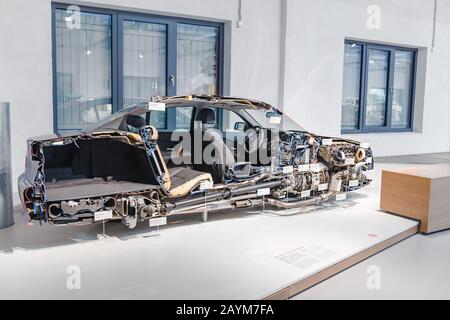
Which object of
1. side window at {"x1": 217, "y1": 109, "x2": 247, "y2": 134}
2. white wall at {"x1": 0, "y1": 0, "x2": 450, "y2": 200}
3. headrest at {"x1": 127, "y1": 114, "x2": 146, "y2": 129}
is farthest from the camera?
side window at {"x1": 217, "y1": 109, "x2": 247, "y2": 134}

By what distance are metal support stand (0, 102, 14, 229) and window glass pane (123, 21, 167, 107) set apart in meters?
2.50

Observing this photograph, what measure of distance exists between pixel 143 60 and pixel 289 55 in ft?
7.83

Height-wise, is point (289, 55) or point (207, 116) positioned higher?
point (289, 55)

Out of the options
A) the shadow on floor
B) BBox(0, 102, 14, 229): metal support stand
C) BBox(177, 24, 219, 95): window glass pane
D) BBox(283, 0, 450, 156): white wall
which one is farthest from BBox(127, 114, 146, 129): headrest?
the shadow on floor

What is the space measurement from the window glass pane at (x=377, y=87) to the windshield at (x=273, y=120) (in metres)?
5.16

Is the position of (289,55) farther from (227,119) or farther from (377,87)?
(377,87)

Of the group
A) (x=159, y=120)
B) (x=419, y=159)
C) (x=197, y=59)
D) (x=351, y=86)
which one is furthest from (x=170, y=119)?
(x=419, y=159)

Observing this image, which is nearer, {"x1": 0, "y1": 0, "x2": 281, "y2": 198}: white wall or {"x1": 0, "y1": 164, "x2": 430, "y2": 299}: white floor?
{"x1": 0, "y1": 164, "x2": 430, "y2": 299}: white floor

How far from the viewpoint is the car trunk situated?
12.1ft

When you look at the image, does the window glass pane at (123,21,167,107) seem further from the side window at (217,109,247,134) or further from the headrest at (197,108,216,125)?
the headrest at (197,108,216,125)

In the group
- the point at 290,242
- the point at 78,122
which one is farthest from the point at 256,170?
the point at 78,122

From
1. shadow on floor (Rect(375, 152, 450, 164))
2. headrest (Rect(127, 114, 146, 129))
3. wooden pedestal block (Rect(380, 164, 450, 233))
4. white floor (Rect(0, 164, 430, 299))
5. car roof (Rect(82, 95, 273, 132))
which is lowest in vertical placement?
white floor (Rect(0, 164, 430, 299))

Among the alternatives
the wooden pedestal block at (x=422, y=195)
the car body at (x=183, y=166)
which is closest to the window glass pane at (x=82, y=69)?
the car body at (x=183, y=166)

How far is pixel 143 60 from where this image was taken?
6.37 meters
